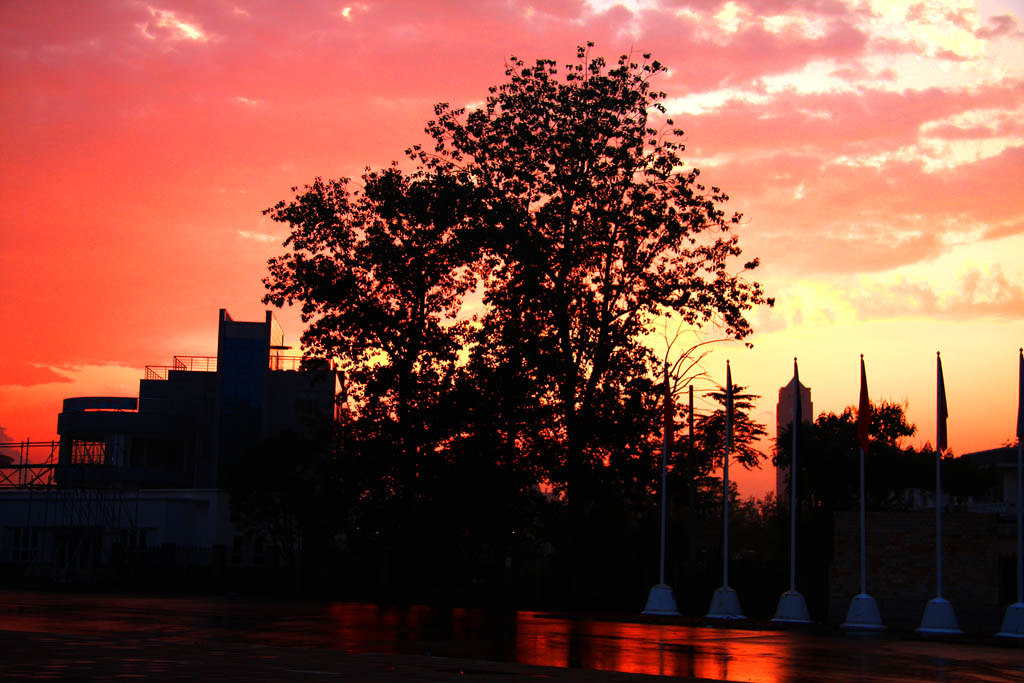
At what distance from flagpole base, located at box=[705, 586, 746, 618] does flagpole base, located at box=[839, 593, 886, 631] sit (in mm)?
3449

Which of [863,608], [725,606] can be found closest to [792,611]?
[725,606]

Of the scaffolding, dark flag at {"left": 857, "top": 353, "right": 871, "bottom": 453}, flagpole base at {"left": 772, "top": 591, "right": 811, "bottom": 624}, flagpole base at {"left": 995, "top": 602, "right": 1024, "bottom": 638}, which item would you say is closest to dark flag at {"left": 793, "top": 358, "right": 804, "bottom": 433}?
dark flag at {"left": 857, "top": 353, "right": 871, "bottom": 453}

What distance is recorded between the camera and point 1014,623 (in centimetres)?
2614

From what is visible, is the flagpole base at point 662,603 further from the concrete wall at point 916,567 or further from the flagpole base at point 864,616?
the flagpole base at point 864,616

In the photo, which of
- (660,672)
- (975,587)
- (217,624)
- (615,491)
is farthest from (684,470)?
(660,672)

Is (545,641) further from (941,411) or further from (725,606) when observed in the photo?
(941,411)

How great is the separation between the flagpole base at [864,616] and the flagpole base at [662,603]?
16.8 feet

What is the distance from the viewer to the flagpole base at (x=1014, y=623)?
26.0m

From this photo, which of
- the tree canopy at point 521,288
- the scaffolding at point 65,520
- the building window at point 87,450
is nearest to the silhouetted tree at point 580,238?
the tree canopy at point 521,288

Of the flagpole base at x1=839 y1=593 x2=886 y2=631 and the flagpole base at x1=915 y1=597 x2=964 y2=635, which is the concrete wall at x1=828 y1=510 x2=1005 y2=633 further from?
the flagpole base at x1=915 y1=597 x2=964 y2=635

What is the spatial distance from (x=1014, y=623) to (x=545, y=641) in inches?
452

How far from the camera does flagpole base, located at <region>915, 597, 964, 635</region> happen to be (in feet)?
88.6

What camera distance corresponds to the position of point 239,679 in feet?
42.6

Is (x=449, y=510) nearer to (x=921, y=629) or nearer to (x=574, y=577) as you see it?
(x=574, y=577)
